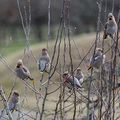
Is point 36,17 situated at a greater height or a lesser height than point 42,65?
greater

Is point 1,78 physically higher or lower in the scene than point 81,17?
lower

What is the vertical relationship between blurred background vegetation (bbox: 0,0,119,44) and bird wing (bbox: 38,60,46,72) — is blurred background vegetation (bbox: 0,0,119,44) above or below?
above

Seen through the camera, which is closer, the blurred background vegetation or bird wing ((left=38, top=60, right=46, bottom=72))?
bird wing ((left=38, top=60, right=46, bottom=72))

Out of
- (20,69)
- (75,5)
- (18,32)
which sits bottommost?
(20,69)

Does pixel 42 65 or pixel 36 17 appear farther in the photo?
pixel 36 17

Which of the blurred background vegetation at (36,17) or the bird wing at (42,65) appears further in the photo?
the blurred background vegetation at (36,17)

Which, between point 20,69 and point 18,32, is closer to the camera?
point 20,69

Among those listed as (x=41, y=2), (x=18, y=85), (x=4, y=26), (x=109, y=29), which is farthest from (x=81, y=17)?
(x=109, y=29)

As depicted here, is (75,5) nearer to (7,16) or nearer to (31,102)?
(7,16)

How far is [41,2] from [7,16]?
4295mm

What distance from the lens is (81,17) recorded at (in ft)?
97.3

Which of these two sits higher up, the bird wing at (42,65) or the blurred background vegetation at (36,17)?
the blurred background vegetation at (36,17)

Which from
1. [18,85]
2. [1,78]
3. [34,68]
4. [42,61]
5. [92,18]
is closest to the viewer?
[42,61]

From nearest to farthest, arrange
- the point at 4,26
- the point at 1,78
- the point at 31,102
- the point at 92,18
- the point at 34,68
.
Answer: the point at 31,102
the point at 34,68
the point at 1,78
the point at 92,18
the point at 4,26
